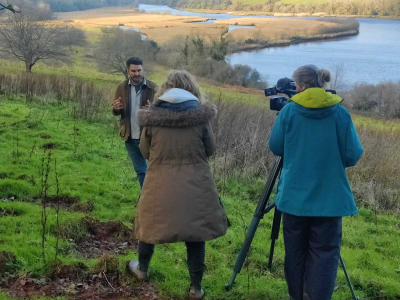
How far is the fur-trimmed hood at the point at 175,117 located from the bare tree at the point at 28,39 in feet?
113

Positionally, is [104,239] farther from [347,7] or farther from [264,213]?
[347,7]

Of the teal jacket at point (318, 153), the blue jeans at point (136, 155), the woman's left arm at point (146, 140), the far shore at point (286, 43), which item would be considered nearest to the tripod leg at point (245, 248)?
the teal jacket at point (318, 153)

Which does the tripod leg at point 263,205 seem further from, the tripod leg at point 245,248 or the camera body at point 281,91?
the camera body at point 281,91

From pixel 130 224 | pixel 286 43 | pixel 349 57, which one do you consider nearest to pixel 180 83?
pixel 130 224

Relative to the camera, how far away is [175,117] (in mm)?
2777

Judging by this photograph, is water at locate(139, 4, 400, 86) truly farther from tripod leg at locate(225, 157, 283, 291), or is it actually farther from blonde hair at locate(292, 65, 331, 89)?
blonde hair at locate(292, 65, 331, 89)

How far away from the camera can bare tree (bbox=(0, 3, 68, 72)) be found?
115 feet

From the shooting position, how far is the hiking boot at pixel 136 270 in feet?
11.1

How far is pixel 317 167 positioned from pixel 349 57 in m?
46.3

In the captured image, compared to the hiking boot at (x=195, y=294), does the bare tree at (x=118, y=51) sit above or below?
above

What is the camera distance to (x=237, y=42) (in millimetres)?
58406

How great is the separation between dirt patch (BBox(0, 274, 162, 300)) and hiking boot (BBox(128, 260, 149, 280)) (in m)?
0.07

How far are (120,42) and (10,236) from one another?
131 ft

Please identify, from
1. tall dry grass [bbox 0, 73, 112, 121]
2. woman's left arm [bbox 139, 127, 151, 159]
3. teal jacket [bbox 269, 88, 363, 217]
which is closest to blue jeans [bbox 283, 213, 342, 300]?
teal jacket [bbox 269, 88, 363, 217]
